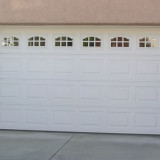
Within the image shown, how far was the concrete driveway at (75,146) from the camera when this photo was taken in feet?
23.6

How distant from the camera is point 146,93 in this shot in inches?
356

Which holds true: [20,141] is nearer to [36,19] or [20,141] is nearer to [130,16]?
[36,19]

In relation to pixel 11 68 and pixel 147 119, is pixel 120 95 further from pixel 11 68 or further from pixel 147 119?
pixel 11 68

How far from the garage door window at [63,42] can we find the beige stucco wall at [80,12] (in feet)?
1.67

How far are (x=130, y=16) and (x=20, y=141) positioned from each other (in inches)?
143

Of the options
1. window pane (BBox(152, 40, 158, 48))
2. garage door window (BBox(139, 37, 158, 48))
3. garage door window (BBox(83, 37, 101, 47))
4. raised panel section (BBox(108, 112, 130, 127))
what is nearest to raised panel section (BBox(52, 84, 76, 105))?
raised panel section (BBox(108, 112, 130, 127))

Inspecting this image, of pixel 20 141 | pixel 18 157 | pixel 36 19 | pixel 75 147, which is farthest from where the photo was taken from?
pixel 36 19

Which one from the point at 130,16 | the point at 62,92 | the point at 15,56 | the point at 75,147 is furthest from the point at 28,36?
the point at 75,147

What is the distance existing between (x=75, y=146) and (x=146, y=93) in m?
2.20

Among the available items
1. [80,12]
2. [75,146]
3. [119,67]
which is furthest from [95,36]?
[75,146]

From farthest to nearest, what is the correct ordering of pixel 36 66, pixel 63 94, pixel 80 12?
pixel 36 66
pixel 63 94
pixel 80 12

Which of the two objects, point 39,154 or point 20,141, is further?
point 20,141

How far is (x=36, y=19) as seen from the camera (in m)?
9.02

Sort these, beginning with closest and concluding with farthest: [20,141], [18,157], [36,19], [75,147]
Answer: [18,157]
[75,147]
[20,141]
[36,19]
